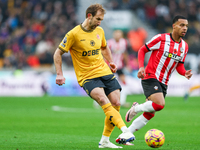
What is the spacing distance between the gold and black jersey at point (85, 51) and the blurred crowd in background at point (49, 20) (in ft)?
55.7

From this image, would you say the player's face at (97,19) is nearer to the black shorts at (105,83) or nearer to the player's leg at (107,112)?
the black shorts at (105,83)

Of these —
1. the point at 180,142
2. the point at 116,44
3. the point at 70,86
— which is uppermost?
the point at 116,44

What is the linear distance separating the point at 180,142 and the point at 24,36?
19.8 metres

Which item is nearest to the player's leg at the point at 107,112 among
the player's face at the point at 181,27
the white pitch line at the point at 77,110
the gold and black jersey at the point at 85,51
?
the gold and black jersey at the point at 85,51

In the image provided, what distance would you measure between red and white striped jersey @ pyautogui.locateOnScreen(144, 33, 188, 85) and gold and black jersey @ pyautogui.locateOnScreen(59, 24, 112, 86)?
1081mm

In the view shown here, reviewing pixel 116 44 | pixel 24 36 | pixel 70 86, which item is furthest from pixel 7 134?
pixel 24 36

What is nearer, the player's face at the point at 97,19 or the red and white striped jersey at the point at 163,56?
the player's face at the point at 97,19

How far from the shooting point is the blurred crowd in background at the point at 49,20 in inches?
953

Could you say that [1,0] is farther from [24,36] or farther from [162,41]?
[162,41]

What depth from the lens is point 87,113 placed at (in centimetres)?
1243

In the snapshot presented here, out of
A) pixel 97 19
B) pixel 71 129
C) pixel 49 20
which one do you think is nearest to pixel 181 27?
pixel 97 19

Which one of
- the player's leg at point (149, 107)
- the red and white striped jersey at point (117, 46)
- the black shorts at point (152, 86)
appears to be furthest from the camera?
the red and white striped jersey at point (117, 46)

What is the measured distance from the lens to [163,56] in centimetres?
705

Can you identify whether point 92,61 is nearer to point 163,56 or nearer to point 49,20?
point 163,56
